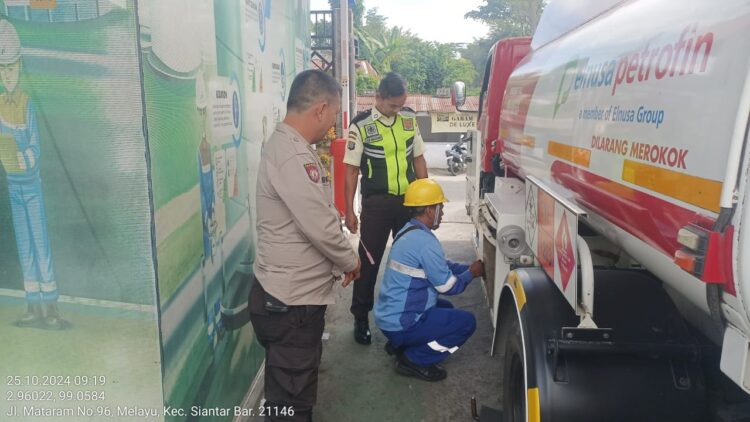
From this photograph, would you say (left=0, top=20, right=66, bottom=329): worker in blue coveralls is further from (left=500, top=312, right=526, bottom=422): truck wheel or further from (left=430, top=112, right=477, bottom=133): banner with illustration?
(left=430, top=112, right=477, bottom=133): banner with illustration

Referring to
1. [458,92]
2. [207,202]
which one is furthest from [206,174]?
[458,92]

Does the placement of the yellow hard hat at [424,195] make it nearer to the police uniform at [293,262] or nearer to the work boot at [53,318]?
the police uniform at [293,262]

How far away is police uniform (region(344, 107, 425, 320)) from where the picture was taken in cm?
408

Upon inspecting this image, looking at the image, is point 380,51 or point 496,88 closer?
point 496,88

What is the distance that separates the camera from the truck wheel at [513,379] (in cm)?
236

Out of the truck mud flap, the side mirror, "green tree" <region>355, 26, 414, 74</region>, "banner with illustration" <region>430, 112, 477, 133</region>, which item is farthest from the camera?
"green tree" <region>355, 26, 414, 74</region>

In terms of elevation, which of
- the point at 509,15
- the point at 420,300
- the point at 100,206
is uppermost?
the point at 509,15

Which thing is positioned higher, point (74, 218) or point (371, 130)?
point (371, 130)

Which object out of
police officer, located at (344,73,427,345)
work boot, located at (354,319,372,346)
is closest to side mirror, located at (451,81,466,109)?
police officer, located at (344,73,427,345)

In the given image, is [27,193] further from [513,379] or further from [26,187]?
[513,379]

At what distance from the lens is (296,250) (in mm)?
2432

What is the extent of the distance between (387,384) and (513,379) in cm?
129

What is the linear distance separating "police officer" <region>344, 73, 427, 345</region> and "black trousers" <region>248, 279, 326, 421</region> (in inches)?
59.1

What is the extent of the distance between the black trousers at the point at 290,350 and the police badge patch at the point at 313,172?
56 centimetres
